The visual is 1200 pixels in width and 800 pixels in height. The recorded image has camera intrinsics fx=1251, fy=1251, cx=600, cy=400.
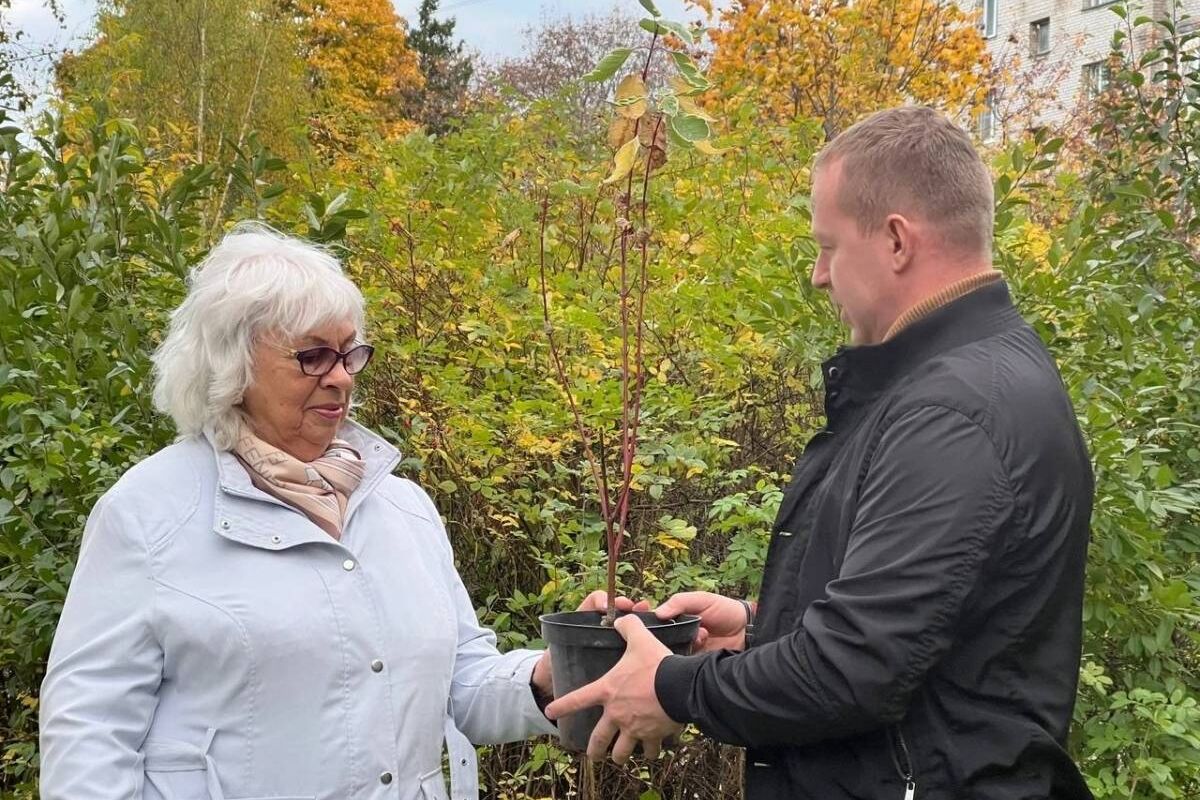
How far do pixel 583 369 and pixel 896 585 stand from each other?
7.26ft

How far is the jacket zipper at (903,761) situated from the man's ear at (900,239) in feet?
2.29

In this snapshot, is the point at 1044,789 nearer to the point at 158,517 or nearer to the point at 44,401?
the point at 158,517

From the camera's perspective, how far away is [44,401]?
134 inches

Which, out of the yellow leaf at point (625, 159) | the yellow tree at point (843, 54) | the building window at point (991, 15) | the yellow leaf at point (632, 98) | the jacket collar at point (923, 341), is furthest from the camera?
the building window at point (991, 15)

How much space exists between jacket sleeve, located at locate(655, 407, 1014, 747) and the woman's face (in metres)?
1.04

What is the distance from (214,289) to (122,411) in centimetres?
108

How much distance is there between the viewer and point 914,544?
1718mm

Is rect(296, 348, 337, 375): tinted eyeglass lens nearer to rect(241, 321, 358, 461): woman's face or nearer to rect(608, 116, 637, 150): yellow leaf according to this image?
rect(241, 321, 358, 461): woman's face

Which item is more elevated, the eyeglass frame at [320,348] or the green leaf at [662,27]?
the green leaf at [662,27]

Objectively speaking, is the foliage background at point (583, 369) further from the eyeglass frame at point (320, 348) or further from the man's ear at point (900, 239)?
the man's ear at point (900, 239)

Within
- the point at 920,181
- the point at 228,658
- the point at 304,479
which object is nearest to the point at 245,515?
the point at 304,479

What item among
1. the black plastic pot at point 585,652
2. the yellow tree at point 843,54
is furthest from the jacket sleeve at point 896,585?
the yellow tree at point 843,54

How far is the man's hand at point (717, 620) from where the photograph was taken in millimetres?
2457

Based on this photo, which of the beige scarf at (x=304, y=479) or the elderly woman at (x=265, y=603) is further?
the beige scarf at (x=304, y=479)
